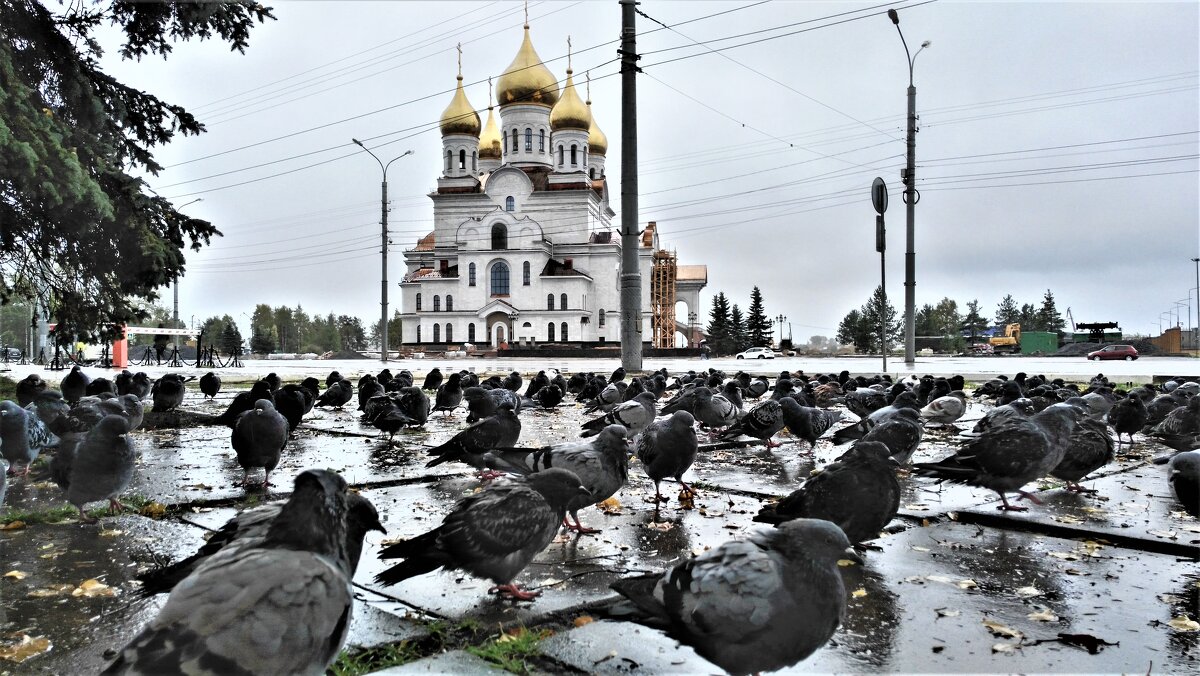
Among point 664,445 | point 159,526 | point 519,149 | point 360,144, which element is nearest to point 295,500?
point 159,526

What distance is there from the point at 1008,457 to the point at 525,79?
66921 millimetres

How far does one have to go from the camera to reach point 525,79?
67.2m

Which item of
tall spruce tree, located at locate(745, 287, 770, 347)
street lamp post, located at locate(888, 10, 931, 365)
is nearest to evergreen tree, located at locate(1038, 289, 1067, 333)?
tall spruce tree, located at locate(745, 287, 770, 347)

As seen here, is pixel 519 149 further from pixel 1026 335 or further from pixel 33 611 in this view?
pixel 33 611

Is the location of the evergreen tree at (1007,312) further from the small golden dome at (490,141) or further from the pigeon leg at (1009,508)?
the pigeon leg at (1009,508)

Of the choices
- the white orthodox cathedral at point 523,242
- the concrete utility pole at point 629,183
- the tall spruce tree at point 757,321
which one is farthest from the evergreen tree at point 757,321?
the concrete utility pole at point 629,183

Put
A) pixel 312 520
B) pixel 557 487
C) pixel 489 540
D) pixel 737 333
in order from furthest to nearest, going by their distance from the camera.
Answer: pixel 737 333, pixel 557 487, pixel 489 540, pixel 312 520

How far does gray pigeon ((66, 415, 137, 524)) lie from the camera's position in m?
5.10

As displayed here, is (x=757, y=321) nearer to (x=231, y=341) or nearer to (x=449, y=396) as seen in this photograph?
(x=231, y=341)

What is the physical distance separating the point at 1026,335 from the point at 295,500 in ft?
243

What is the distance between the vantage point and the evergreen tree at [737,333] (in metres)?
87.2

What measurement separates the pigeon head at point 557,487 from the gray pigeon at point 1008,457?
288cm

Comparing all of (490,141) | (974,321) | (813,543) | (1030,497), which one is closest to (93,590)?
(813,543)

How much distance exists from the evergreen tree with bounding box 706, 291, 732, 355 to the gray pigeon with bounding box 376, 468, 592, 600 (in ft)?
270
